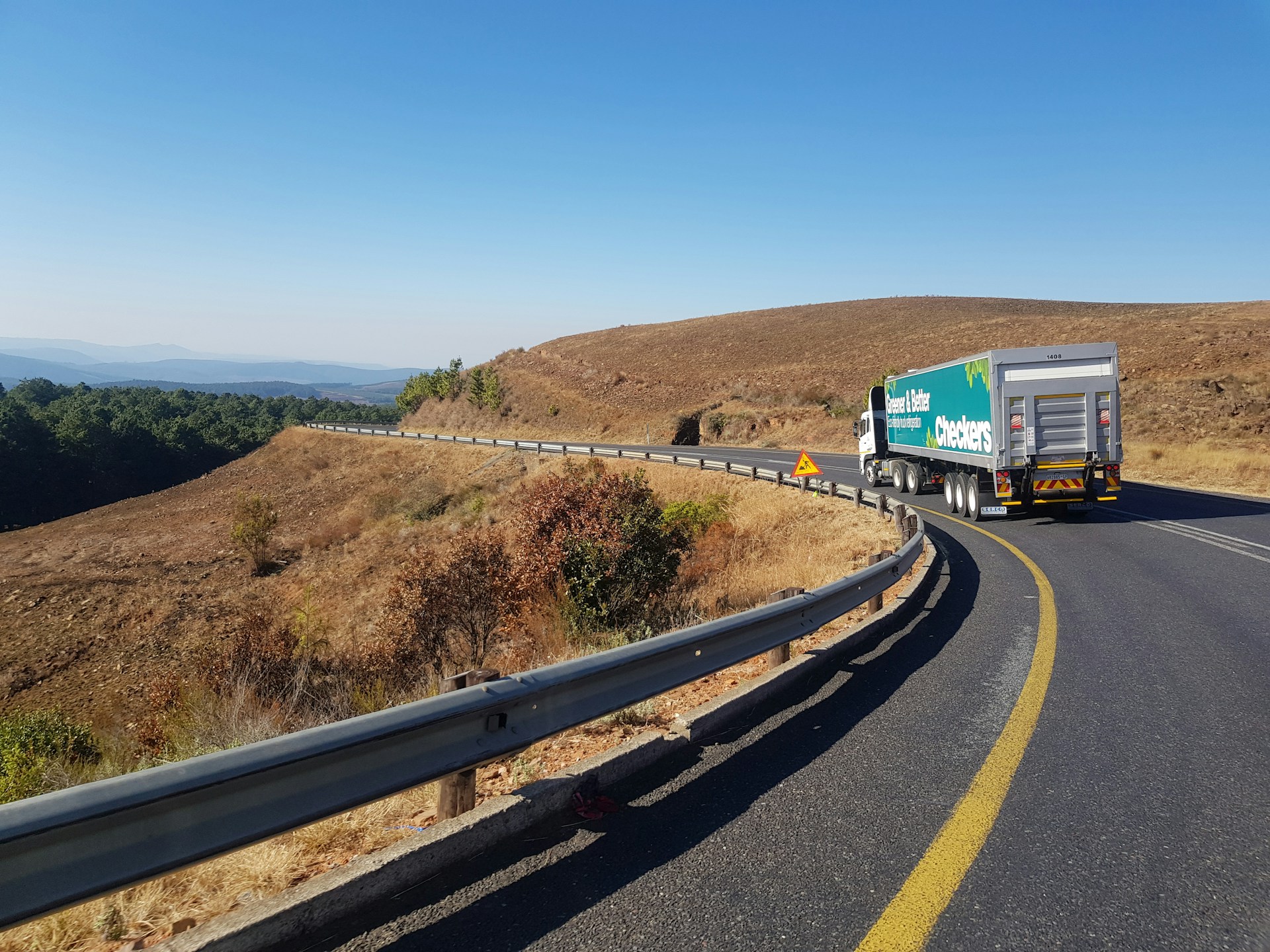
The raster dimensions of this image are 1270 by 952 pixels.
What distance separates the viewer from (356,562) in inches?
1171

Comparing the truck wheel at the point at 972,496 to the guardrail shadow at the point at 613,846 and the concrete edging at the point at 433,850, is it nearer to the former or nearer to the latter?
the guardrail shadow at the point at 613,846

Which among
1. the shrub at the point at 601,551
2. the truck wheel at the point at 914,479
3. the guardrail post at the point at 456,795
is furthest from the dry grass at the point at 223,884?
the truck wheel at the point at 914,479

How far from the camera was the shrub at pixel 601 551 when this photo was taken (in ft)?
37.1

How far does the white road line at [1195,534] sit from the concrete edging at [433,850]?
1018cm

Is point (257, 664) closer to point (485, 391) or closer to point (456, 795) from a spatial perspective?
point (456, 795)

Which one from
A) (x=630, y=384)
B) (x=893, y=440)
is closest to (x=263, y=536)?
(x=893, y=440)

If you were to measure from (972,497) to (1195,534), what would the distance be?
427cm

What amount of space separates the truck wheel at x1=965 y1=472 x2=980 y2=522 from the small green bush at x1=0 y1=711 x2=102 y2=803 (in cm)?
1574

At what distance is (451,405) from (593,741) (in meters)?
79.2

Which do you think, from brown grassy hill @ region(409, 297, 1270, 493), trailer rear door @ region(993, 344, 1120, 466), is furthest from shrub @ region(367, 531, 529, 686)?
brown grassy hill @ region(409, 297, 1270, 493)

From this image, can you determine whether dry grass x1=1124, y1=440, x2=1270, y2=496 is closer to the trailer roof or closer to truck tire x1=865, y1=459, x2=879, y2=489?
truck tire x1=865, y1=459, x2=879, y2=489

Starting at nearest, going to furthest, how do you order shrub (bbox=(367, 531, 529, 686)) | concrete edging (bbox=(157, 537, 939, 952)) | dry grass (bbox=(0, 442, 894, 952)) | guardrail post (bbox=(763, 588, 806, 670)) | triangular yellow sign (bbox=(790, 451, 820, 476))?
concrete edging (bbox=(157, 537, 939, 952))
dry grass (bbox=(0, 442, 894, 952))
guardrail post (bbox=(763, 588, 806, 670))
shrub (bbox=(367, 531, 529, 686))
triangular yellow sign (bbox=(790, 451, 820, 476))

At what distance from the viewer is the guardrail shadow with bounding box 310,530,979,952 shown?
270 cm

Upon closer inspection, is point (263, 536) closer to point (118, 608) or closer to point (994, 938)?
point (118, 608)
